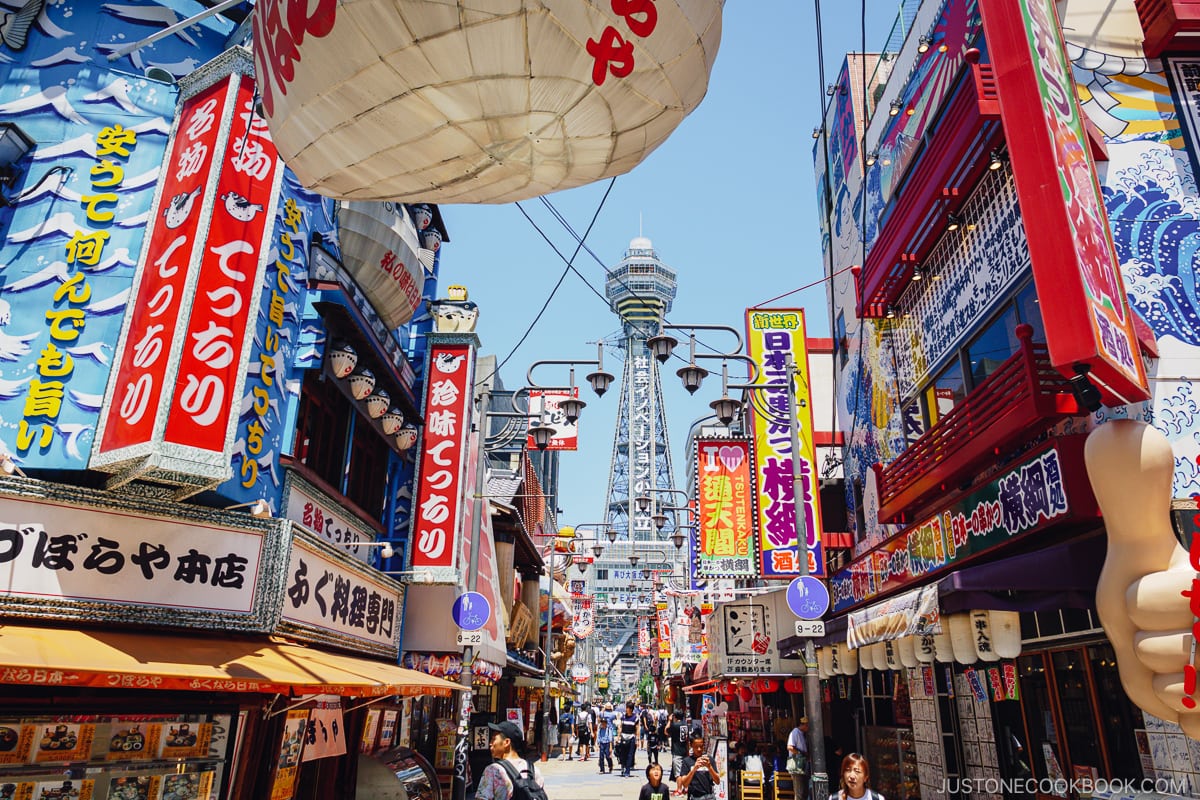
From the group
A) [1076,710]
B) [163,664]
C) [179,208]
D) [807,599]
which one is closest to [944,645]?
[1076,710]

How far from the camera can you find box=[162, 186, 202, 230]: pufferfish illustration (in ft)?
26.1

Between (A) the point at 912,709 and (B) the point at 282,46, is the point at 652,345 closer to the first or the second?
(A) the point at 912,709

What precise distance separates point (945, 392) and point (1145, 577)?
7.88 meters

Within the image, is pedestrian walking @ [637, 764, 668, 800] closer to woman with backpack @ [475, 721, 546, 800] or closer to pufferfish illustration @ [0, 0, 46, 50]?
woman with backpack @ [475, 721, 546, 800]

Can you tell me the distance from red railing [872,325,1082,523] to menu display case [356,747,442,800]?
9.49 meters

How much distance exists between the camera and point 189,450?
7.17m

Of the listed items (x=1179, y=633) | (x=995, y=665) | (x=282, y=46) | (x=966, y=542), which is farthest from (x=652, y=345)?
(x=282, y=46)

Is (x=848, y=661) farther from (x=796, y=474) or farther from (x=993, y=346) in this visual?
(x=993, y=346)

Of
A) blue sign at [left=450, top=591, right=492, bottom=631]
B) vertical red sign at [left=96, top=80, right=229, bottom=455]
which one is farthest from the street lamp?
vertical red sign at [left=96, top=80, right=229, bottom=455]

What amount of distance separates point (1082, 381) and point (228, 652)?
842cm

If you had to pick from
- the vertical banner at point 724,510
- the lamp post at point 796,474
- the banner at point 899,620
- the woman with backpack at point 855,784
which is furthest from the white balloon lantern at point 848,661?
the woman with backpack at point 855,784

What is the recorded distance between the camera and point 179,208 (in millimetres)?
8086

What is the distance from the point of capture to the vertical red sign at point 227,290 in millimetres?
7305

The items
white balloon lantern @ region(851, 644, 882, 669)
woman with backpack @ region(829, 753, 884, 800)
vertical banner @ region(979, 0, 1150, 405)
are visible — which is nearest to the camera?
vertical banner @ region(979, 0, 1150, 405)
